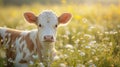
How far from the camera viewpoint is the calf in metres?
7.93

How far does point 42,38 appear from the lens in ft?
25.5

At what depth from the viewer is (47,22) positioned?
26.6 ft

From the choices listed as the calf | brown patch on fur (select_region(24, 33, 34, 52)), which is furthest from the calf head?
brown patch on fur (select_region(24, 33, 34, 52))

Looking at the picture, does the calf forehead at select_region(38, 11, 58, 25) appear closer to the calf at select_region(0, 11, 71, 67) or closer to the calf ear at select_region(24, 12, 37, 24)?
the calf at select_region(0, 11, 71, 67)

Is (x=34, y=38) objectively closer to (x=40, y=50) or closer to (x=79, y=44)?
(x=40, y=50)

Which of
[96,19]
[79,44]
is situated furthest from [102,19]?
[79,44]

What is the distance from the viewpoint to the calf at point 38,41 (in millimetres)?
7926

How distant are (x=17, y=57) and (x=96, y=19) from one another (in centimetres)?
658

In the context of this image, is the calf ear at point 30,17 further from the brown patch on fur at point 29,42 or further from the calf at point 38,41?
the brown patch on fur at point 29,42

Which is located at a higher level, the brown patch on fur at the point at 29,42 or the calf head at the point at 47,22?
the calf head at the point at 47,22

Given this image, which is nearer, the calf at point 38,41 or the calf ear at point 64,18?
the calf at point 38,41

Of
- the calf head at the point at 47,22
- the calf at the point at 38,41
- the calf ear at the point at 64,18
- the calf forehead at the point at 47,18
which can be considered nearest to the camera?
the calf head at the point at 47,22

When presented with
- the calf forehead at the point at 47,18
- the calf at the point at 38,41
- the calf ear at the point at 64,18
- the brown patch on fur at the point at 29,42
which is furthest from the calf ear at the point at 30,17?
the calf ear at the point at 64,18

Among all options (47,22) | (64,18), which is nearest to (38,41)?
(47,22)
